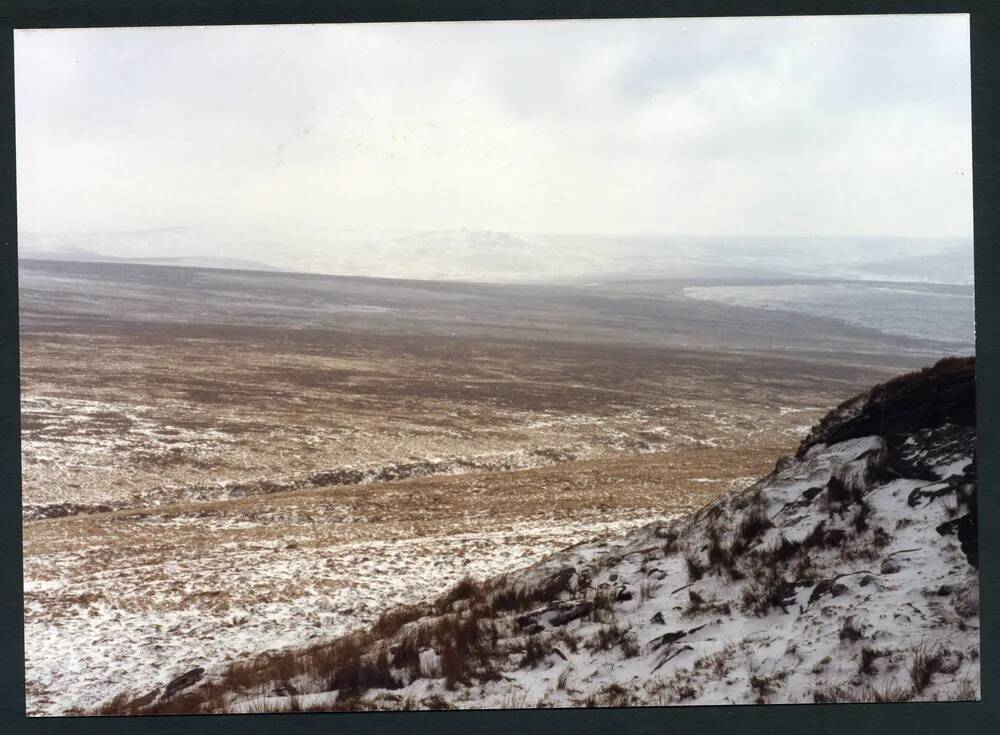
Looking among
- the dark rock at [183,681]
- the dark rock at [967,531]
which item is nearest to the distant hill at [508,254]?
the dark rock at [967,531]

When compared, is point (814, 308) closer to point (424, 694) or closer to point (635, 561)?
point (635, 561)

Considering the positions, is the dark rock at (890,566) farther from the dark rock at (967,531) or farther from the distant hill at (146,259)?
the distant hill at (146,259)

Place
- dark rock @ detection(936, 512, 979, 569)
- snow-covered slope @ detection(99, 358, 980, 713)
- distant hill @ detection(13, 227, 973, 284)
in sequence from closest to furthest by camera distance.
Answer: snow-covered slope @ detection(99, 358, 980, 713)
dark rock @ detection(936, 512, 979, 569)
distant hill @ detection(13, 227, 973, 284)

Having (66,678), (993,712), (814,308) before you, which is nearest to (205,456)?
(66,678)

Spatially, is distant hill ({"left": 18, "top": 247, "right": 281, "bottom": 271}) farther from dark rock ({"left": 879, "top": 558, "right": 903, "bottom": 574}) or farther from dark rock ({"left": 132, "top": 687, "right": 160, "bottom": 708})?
dark rock ({"left": 879, "top": 558, "right": 903, "bottom": 574})

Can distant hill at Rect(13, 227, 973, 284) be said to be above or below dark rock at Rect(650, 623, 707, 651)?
above

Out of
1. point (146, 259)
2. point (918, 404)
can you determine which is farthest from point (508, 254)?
point (918, 404)

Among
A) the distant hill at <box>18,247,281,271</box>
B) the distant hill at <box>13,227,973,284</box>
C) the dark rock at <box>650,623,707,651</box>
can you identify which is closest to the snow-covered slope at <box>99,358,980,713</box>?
the dark rock at <box>650,623,707,651</box>

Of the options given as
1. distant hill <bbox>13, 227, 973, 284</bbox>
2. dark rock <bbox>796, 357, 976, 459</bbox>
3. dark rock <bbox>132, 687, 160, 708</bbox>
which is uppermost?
distant hill <bbox>13, 227, 973, 284</bbox>

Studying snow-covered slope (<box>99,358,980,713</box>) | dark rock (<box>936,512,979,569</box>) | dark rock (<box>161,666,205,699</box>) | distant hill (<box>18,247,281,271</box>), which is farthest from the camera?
distant hill (<box>18,247,281,271</box>)
